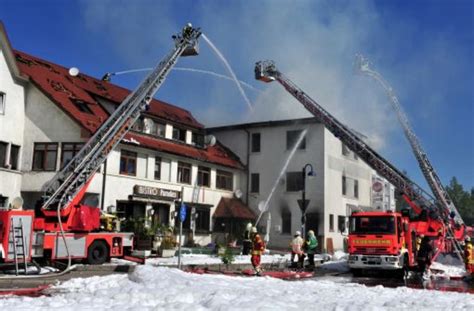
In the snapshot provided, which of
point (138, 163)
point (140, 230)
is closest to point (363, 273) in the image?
point (140, 230)

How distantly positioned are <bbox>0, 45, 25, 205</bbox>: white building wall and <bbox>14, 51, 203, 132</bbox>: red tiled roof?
3.96 ft

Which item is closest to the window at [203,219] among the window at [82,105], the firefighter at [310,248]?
the window at [82,105]

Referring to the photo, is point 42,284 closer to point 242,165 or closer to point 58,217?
point 58,217

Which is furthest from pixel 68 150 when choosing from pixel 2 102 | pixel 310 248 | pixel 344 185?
pixel 344 185

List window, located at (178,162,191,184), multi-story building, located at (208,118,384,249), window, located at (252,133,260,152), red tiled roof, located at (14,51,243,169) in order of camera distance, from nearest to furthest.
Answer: red tiled roof, located at (14,51,243,169)
window, located at (178,162,191,184)
multi-story building, located at (208,118,384,249)
window, located at (252,133,260,152)

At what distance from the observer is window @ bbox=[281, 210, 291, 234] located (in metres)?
37.9

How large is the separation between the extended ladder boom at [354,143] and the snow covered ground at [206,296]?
38.6ft

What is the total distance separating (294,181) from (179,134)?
29.6 feet

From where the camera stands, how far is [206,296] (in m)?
10.9

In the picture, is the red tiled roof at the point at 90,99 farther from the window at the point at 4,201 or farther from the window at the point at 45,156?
the window at the point at 4,201

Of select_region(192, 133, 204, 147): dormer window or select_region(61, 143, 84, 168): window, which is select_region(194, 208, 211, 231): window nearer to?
select_region(192, 133, 204, 147): dormer window

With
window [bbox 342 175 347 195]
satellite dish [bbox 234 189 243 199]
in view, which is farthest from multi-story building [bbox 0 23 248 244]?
window [bbox 342 175 347 195]

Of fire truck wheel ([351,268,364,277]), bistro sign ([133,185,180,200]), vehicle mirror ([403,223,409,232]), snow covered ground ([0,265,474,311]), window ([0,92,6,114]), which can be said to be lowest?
fire truck wheel ([351,268,364,277])

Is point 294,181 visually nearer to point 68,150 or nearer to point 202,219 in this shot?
point 202,219
